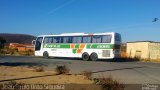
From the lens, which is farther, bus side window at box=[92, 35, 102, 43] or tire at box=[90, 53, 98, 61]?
tire at box=[90, 53, 98, 61]

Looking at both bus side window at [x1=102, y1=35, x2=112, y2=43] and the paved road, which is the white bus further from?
the paved road

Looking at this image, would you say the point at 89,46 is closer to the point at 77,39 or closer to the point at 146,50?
the point at 77,39

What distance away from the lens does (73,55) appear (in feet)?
121

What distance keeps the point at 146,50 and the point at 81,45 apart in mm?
10076

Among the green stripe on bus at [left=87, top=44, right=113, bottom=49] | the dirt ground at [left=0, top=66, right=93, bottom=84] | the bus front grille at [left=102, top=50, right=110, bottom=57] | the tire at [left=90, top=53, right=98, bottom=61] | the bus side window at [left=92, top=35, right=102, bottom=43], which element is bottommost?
the dirt ground at [left=0, top=66, right=93, bottom=84]

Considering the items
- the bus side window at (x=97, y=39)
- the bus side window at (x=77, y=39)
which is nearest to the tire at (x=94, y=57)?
the bus side window at (x=97, y=39)

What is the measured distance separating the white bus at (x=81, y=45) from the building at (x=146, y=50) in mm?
7945

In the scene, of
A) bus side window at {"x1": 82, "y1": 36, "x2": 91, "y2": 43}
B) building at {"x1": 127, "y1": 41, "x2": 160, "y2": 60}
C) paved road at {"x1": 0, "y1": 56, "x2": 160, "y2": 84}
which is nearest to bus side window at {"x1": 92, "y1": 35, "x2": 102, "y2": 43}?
bus side window at {"x1": 82, "y1": 36, "x2": 91, "y2": 43}

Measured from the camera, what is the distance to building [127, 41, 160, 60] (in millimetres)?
41562

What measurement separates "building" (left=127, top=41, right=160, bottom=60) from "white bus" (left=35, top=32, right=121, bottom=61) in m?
7.95

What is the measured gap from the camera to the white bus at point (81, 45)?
3369 cm

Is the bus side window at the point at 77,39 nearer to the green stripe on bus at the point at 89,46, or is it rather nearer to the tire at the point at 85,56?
the green stripe on bus at the point at 89,46

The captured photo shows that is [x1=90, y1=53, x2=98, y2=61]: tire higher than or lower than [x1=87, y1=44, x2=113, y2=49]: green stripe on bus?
lower

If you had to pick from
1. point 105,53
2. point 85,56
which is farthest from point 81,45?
point 105,53
